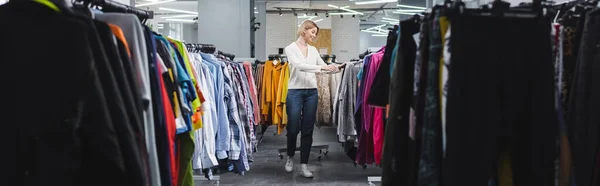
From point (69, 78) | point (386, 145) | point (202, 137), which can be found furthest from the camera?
point (202, 137)

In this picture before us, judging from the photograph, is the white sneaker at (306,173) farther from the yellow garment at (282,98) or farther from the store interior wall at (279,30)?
the store interior wall at (279,30)

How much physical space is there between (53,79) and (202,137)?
1824 millimetres

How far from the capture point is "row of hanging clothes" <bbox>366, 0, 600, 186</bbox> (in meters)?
1.69

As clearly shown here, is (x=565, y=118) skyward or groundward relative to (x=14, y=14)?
groundward

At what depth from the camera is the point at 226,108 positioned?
400cm

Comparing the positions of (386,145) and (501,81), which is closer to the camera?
(501,81)

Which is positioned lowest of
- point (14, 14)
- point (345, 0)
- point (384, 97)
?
point (384, 97)

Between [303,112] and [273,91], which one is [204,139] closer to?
[303,112]

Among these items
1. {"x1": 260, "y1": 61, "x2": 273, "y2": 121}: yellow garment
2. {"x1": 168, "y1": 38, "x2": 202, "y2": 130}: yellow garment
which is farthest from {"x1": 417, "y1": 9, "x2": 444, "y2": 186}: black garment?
{"x1": 260, "y1": 61, "x2": 273, "y2": 121}: yellow garment

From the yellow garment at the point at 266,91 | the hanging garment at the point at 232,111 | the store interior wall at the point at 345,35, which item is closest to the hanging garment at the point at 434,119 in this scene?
the hanging garment at the point at 232,111

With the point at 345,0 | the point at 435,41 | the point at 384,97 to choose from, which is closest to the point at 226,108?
the point at 384,97

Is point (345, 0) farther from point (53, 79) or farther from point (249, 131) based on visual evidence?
point (53, 79)

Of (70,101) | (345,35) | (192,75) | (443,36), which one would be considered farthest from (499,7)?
(345,35)

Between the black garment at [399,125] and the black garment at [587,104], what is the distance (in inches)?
21.0
